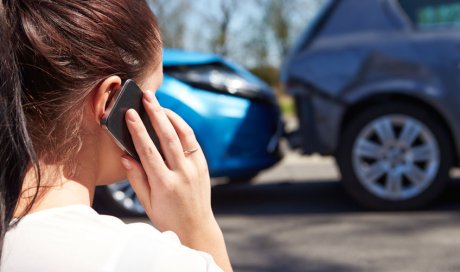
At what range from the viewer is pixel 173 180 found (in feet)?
3.66

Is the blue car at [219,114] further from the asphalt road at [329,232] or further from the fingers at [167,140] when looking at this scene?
the fingers at [167,140]

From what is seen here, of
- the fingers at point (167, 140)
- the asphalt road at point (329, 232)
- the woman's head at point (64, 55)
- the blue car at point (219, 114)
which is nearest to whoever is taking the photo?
the woman's head at point (64, 55)

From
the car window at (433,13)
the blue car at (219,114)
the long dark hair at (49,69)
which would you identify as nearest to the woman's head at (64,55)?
the long dark hair at (49,69)

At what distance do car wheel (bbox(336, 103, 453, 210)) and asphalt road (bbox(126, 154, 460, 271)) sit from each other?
4.9 inches

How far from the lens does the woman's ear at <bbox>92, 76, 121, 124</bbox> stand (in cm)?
107

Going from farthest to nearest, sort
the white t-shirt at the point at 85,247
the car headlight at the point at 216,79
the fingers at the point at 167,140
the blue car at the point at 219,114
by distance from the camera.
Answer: the car headlight at the point at 216,79 → the blue car at the point at 219,114 → the fingers at the point at 167,140 → the white t-shirt at the point at 85,247

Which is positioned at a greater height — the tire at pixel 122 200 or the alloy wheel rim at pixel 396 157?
the alloy wheel rim at pixel 396 157

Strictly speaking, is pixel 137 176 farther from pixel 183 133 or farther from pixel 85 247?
pixel 85 247

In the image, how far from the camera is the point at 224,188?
240 inches

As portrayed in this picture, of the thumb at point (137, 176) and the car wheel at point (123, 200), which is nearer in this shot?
the thumb at point (137, 176)

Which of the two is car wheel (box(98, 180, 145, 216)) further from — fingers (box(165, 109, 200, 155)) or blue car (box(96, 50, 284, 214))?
fingers (box(165, 109, 200, 155))

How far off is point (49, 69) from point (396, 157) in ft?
12.7

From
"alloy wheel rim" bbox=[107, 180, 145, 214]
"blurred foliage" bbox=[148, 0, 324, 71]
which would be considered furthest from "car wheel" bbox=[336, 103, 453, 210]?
"blurred foliage" bbox=[148, 0, 324, 71]

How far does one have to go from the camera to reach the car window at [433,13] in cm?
475
